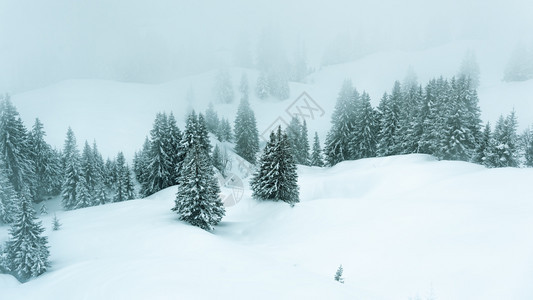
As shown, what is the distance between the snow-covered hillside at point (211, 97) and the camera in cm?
6157

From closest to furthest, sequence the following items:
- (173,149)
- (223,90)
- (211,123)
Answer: (173,149), (211,123), (223,90)

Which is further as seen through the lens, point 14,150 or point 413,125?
point 413,125

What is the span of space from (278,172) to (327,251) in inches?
465

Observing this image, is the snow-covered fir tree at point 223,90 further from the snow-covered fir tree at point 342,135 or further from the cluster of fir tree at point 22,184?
the cluster of fir tree at point 22,184

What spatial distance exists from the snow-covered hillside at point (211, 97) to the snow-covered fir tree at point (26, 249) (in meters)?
42.9

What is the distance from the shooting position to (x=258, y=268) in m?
11.7

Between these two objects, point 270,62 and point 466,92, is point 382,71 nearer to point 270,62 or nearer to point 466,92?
point 270,62

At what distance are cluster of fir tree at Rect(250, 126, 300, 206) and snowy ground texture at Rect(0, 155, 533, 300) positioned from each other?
2.53 m

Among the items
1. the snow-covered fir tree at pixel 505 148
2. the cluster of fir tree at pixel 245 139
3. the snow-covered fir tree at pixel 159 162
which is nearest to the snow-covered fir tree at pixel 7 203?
the snow-covered fir tree at pixel 159 162

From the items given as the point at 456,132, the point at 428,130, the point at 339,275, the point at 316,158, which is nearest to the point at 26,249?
the point at 339,275

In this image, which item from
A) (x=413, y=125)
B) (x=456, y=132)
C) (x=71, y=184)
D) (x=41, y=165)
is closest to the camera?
(x=456, y=132)

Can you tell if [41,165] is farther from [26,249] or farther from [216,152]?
[26,249]

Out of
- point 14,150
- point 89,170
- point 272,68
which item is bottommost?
point 89,170

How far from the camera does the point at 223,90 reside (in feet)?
310
